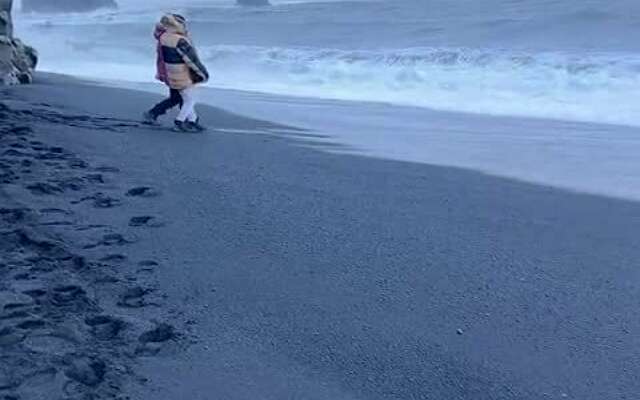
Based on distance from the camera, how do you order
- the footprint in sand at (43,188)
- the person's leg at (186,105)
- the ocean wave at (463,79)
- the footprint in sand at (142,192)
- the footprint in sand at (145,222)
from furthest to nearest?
the ocean wave at (463,79) → the person's leg at (186,105) → the footprint in sand at (142,192) → the footprint in sand at (43,188) → the footprint in sand at (145,222)

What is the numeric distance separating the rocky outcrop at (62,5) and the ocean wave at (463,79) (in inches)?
1537

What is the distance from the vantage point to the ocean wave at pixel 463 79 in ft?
42.1

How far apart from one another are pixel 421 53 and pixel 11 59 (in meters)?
10.3

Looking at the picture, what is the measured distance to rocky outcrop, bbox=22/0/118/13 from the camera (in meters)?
58.2

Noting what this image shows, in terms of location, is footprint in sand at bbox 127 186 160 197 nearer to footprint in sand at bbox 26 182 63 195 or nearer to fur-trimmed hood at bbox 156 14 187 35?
footprint in sand at bbox 26 182 63 195

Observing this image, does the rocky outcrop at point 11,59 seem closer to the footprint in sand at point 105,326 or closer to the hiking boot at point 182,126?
the hiking boot at point 182,126

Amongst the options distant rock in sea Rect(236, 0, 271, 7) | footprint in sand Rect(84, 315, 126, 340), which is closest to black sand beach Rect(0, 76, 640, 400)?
footprint in sand Rect(84, 315, 126, 340)

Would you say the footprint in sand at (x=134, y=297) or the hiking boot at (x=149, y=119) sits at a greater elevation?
the hiking boot at (x=149, y=119)

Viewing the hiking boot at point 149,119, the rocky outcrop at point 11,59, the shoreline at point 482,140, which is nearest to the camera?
the shoreline at point 482,140

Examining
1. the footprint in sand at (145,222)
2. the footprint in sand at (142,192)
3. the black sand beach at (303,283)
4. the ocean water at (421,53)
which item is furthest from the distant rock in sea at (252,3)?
the footprint in sand at (145,222)

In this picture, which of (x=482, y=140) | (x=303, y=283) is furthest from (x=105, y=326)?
(x=482, y=140)

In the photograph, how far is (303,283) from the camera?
166 inches

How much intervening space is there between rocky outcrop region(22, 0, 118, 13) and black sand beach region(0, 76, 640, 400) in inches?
2134

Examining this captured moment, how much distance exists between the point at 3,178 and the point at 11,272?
1.92 m
